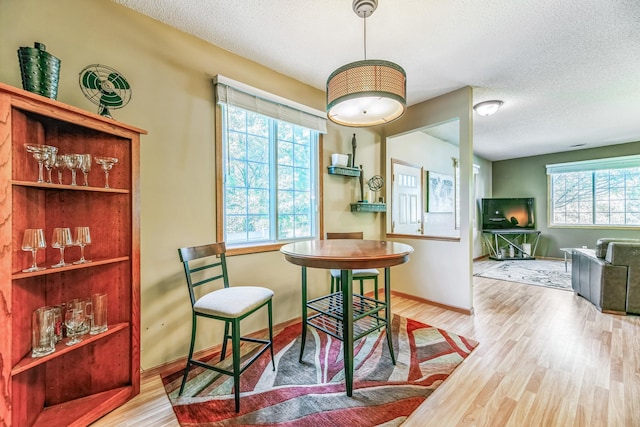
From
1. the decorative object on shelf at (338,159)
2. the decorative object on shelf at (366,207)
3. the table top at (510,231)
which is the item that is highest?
the decorative object on shelf at (338,159)

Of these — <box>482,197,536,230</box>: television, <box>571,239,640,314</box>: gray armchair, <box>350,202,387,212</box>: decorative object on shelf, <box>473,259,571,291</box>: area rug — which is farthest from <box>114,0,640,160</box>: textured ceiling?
<box>482,197,536,230</box>: television

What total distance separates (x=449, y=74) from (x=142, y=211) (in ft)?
9.95

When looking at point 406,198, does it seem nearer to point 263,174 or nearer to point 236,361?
point 263,174

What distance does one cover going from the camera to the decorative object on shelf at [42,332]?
1280 millimetres

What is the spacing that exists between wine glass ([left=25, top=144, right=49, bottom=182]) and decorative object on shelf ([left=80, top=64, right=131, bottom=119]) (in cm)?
45

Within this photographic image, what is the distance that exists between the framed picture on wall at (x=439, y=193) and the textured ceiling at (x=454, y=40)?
170cm

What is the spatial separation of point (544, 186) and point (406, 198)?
4690 millimetres

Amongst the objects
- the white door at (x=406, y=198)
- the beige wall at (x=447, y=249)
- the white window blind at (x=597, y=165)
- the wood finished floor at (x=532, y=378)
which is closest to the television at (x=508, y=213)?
the white window blind at (x=597, y=165)

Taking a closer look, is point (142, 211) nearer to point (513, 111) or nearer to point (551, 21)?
point (551, 21)

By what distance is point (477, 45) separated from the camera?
2.19m

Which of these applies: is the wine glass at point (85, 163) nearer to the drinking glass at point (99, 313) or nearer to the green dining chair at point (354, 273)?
the drinking glass at point (99, 313)

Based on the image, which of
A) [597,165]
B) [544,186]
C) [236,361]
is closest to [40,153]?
[236,361]

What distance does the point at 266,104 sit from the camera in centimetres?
244

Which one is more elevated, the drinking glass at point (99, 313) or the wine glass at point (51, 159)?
the wine glass at point (51, 159)
